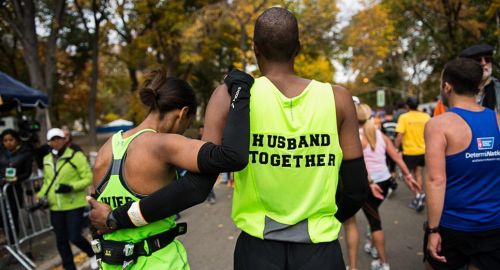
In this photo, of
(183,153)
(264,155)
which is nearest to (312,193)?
(264,155)

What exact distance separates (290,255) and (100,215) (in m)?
1.00

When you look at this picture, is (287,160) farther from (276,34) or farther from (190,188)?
(276,34)

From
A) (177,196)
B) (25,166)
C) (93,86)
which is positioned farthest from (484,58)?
(93,86)

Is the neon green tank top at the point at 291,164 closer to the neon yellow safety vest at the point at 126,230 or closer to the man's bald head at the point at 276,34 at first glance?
the man's bald head at the point at 276,34

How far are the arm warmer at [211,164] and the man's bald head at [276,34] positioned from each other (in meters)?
0.18

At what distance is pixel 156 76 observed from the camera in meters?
2.26

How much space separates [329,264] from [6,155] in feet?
19.2

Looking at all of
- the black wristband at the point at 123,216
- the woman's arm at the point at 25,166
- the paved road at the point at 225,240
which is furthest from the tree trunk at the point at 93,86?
the black wristband at the point at 123,216

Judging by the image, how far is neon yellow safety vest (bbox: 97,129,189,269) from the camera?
209 cm

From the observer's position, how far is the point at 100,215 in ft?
6.94

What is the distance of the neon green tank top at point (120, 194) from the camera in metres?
2.09

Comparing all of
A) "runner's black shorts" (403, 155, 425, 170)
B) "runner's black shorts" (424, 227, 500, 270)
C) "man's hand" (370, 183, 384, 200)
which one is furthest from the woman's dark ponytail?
"runner's black shorts" (403, 155, 425, 170)

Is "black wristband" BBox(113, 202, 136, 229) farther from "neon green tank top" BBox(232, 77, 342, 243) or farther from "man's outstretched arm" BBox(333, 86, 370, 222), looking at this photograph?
"man's outstretched arm" BBox(333, 86, 370, 222)

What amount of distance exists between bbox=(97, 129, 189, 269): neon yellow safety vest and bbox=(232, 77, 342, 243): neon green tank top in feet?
1.69
